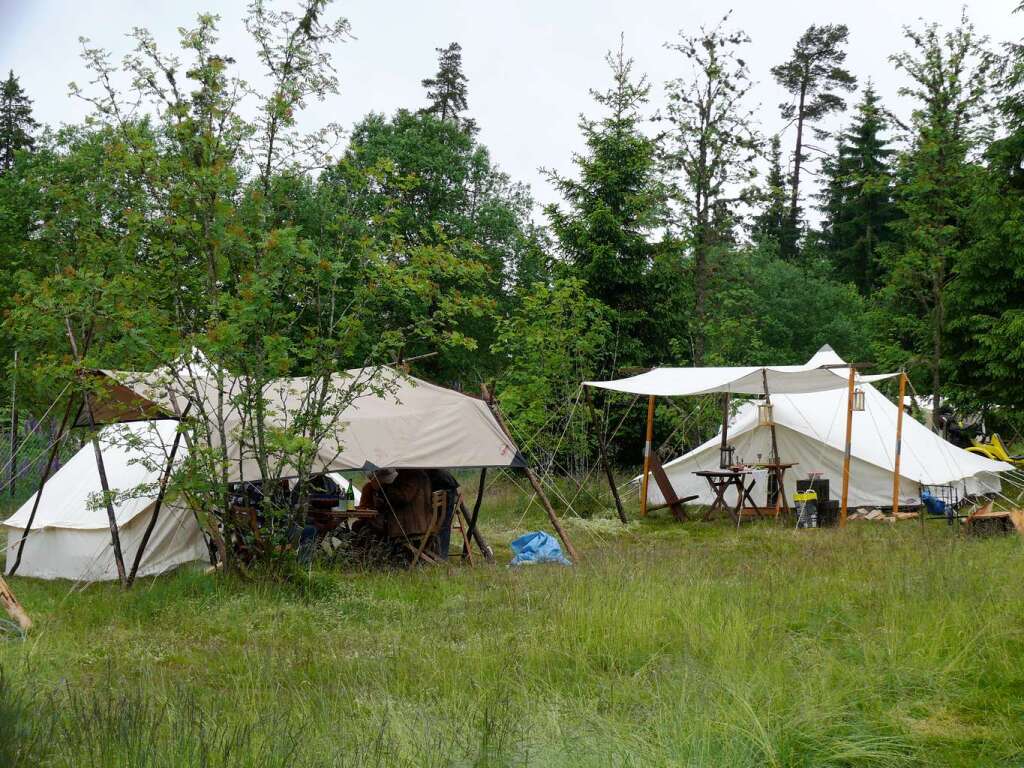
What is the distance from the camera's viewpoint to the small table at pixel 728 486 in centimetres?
1321

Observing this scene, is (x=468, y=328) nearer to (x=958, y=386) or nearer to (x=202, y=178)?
(x=958, y=386)

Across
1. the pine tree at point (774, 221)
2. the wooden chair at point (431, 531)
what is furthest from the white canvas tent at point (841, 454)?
the pine tree at point (774, 221)

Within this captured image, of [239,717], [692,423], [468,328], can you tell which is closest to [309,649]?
[239,717]

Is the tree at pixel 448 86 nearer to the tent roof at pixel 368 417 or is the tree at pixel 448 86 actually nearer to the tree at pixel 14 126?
the tree at pixel 14 126

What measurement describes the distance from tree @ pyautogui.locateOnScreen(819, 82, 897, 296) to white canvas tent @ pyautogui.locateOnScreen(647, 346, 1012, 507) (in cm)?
2056

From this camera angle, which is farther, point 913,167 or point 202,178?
point 913,167

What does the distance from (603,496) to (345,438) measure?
690 cm

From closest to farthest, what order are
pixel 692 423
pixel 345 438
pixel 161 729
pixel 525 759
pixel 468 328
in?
pixel 525 759 → pixel 161 729 → pixel 345 438 → pixel 692 423 → pixel 468 328

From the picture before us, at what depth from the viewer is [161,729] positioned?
3842 millimetres

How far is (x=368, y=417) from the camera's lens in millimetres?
9164

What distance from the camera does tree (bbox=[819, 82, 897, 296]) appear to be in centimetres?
3491

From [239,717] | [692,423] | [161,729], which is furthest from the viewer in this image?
[692,423]

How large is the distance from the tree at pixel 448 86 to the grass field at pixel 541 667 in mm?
25486

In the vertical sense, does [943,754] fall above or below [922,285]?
below
